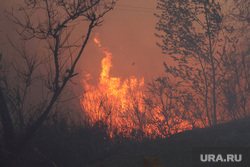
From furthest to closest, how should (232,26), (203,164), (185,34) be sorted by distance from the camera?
(185,34) → (232,26) → (203,164)

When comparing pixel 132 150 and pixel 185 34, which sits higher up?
pixel 185 34

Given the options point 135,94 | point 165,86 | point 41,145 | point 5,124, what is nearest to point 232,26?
point 165,86

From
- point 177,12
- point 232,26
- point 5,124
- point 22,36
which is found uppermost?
point 177,12

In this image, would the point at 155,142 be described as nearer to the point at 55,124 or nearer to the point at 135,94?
the point at 55,124

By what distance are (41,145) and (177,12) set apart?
49.7ft

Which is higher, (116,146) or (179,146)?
(116,146)

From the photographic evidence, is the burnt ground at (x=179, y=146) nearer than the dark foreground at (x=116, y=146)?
Yes

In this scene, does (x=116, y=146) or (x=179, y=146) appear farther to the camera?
(x=116, y=146)

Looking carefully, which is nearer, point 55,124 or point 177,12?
point 55,124

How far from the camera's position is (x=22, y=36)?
10.0 meters

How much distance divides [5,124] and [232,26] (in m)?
17.3

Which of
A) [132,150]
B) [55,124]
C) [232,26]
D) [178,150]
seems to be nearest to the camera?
[178,150]

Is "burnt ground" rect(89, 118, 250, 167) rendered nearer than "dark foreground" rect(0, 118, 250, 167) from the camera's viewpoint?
Yes

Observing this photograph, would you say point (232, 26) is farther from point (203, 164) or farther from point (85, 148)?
point (203, 164)
